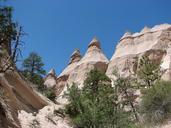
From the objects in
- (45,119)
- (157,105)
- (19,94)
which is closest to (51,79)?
(19,94)

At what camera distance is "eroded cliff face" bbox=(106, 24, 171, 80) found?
190 ft

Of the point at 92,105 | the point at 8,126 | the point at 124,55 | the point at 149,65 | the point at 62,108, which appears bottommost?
the point at 8,126

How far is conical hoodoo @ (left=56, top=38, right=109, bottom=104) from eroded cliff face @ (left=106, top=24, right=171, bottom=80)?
2699 mm

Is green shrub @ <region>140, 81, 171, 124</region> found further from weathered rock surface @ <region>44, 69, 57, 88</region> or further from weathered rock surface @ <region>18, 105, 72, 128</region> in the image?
weathered rock surface @ <region>44, 69, 57, 88</region>

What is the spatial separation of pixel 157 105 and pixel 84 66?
3872 cm

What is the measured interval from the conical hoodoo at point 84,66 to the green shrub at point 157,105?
3177 cm

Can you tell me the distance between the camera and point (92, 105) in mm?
25859

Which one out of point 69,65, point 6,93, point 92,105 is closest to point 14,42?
point 6,93

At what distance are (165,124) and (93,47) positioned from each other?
4744 cm

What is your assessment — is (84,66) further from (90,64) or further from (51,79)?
→ (51,79)

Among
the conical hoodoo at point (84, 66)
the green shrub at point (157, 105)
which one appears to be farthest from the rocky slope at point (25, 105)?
the conical hoodoo at point (84, 66)

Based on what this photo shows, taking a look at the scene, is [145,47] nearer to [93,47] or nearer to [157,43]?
[157,43]

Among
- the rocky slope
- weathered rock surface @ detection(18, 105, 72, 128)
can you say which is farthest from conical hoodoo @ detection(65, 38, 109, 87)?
the rocky slope

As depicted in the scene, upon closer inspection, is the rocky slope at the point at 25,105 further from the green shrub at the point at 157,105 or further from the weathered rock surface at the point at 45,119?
the green shrub at the point at 157,105
